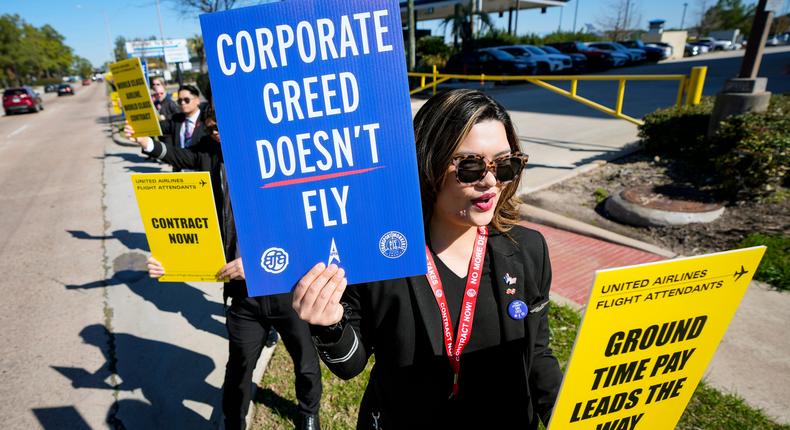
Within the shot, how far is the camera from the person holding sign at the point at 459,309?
153 centimetres

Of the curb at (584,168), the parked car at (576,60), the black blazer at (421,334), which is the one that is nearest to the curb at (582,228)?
the curb at (584,168)

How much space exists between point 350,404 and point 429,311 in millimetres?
1993

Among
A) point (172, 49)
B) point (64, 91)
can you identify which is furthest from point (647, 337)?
point (64, 91)

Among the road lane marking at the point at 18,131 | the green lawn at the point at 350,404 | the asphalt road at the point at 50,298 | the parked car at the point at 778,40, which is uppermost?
the parked car at the point at 778,40

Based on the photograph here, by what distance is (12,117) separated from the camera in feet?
89.6

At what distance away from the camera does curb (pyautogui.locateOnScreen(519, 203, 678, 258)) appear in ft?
17.1

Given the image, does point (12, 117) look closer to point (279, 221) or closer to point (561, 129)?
point (561, 129)

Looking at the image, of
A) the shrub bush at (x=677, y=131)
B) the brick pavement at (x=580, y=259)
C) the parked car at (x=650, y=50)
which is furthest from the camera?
the parked car at (x=650, y=50)

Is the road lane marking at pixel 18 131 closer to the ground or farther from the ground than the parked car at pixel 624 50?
closer to the ground

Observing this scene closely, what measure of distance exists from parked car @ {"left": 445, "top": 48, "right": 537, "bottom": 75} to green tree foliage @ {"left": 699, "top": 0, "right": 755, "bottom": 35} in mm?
65942

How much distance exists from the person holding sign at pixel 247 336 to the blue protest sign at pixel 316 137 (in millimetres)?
1384

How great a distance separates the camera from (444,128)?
1556 millimetres

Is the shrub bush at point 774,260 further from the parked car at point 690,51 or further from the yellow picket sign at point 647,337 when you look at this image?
the parked car at point 690,51

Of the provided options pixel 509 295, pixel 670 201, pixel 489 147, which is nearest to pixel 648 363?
pixel 509 295
